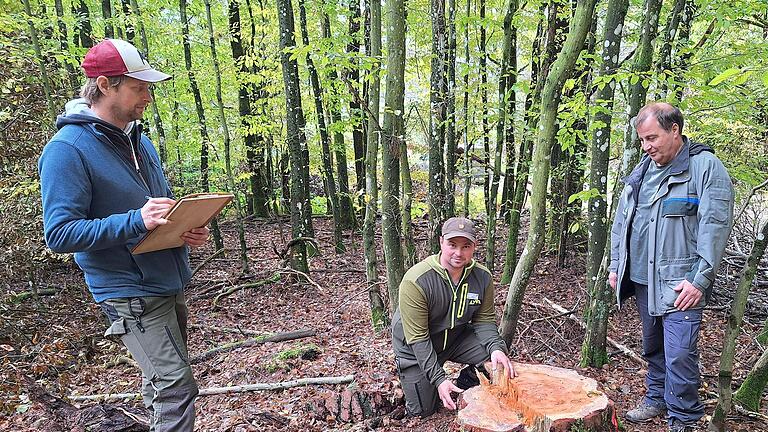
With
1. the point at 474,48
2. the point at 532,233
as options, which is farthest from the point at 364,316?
the point at 474,48

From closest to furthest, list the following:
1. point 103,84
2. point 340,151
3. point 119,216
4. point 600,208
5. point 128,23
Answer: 1. point 119,216
2. point 103,84
3. point 600,208
4. point 128,23
5. point 340,151

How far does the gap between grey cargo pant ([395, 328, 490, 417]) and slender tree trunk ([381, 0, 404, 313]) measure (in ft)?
4.63

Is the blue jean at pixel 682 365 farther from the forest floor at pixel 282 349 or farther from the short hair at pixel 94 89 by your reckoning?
the short hair at pixel 94 89

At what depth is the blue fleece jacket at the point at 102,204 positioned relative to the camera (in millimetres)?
2285

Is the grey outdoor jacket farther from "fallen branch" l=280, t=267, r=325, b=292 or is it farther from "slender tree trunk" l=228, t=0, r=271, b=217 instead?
"slender tree trunk" l=228, t=0, r=271, b=217

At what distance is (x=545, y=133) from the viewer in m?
3.76

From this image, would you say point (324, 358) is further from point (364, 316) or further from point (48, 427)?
point (48, 427)

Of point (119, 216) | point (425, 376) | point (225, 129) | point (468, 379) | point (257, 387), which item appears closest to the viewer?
point (119, 216)

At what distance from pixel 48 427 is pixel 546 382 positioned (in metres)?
4.21

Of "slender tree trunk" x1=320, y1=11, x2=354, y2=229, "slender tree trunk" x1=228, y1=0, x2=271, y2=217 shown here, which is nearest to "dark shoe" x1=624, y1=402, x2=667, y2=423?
"slender tree trunk" x1=320, y1=11, x2=354, y2=229

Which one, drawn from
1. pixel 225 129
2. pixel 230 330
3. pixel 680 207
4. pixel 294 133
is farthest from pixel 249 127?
pixel 680 207

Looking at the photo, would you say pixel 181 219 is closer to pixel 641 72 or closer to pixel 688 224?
pixel 688 224

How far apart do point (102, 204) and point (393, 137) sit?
2.97 metres

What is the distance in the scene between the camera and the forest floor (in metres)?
4.02
